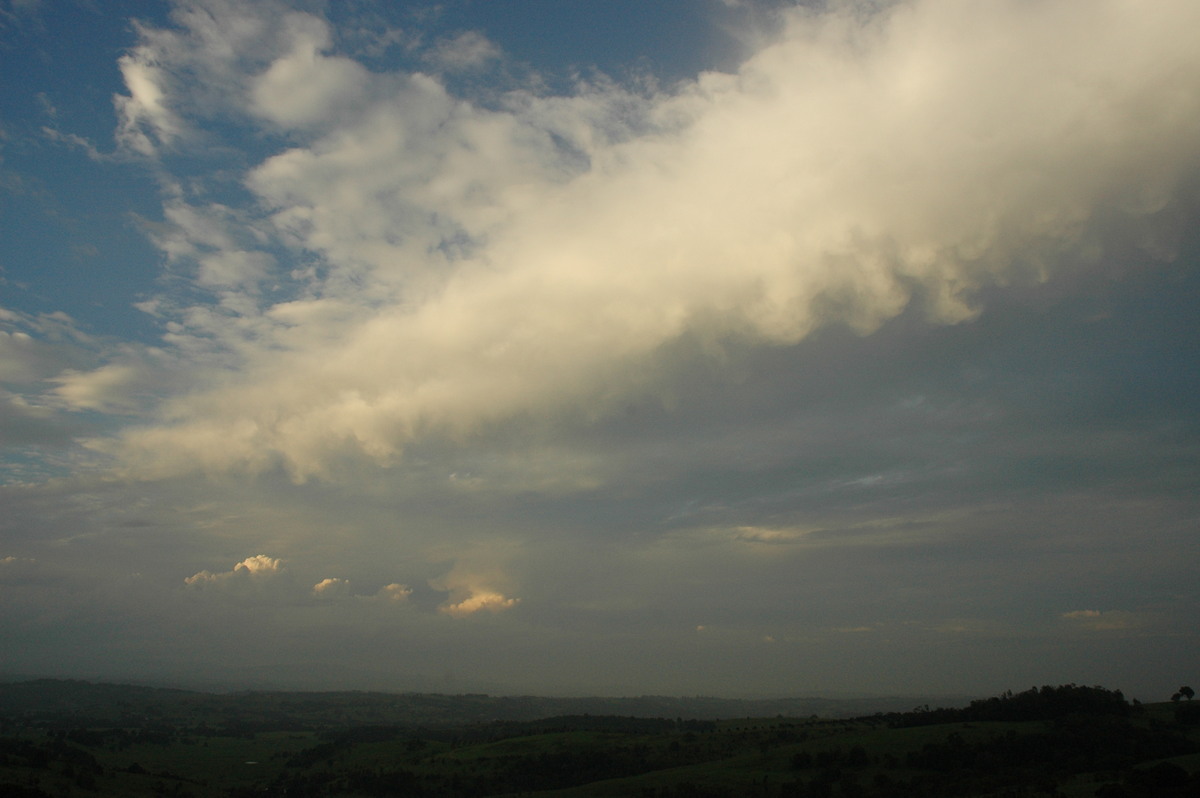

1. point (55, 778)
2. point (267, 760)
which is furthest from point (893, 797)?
point (267, 760)

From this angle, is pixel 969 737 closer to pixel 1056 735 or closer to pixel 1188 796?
pixel 1056 735

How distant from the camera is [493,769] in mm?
112438

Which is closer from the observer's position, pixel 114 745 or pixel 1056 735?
pixel 1056 735

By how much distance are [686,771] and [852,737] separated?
23.2m

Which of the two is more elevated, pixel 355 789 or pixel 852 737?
pixel 852 737

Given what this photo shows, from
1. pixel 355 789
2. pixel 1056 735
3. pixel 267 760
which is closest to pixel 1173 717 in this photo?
pixel 1056 735

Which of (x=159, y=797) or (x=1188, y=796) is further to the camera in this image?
(x=159, y=797)

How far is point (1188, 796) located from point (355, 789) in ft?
390

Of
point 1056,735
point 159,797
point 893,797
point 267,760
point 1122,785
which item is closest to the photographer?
point 1122,785

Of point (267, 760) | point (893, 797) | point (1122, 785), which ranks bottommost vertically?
point (267, 760)

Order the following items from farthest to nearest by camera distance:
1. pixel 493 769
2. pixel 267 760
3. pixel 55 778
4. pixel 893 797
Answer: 1. pixel 267 760
2. pixel 493 769
3. pixel 55 778
4. pixel 893 797

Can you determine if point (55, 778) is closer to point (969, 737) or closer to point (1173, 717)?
point (969, 737)

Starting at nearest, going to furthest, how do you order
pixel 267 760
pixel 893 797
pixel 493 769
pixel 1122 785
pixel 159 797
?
pixel 1122 785, pixel 893 797, pixel 159 797, pixel 493 769, pixel 267 760

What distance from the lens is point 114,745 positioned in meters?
169
